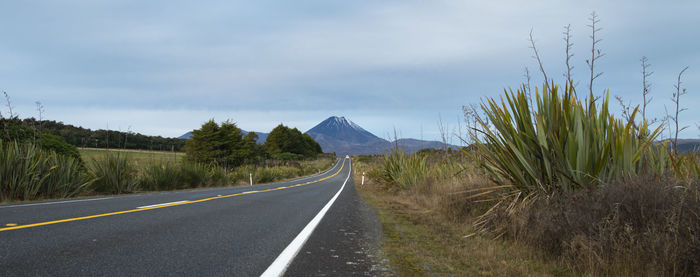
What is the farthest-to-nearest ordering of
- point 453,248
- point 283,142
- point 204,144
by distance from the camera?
1. point 283,142
2. point 204,144
3. point 453,248

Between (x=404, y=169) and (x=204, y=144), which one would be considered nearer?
(x=404, y=169)

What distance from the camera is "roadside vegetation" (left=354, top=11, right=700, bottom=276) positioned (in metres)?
2.97

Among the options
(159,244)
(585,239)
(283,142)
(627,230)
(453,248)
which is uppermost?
(283,142)

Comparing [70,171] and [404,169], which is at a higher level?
[70,171]

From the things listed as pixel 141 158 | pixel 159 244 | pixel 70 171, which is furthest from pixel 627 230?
pixel 141 158

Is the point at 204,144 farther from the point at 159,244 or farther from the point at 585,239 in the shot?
the point at 585,239

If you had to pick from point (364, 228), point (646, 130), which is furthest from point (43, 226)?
point (646, 130)

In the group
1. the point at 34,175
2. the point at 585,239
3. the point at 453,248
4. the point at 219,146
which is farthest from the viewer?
the point at 219,146

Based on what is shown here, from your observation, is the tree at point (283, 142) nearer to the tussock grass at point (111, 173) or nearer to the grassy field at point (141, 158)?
the grassy field at point (141, 158)

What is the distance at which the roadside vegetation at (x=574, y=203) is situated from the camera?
297 cm

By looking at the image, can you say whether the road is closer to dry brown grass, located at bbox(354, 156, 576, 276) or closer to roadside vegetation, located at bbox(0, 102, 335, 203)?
dry brown grass, located at bbox(354, 156, 576, 276)

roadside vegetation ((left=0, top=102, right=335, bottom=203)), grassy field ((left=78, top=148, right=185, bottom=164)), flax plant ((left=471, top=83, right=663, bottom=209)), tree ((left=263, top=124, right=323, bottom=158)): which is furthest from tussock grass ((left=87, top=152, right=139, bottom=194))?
tree ((left=263, top=124, right=323, bottom=158))

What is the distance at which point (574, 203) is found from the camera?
3879mm

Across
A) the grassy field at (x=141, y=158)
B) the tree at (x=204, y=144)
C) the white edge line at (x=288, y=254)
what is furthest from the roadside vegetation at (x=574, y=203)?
the tree at (x=204, y=144)
